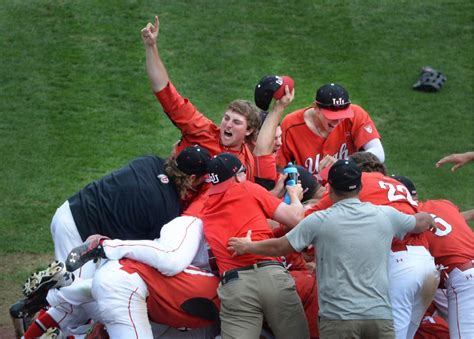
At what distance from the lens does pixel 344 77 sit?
13406 millimetres

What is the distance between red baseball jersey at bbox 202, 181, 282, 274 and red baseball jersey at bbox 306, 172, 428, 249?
1.19 ft

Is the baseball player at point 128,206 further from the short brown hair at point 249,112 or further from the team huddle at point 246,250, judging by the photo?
the short brown hair at point 249,112

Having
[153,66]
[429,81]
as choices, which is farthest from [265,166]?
[429,81]

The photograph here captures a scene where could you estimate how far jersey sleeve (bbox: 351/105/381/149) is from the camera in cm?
834

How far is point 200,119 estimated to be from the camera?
7.71 meters

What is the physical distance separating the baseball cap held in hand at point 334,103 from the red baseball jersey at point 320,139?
0.39 meters

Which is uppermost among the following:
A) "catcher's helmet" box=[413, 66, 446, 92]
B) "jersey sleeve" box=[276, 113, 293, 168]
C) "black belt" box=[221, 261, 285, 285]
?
"jersey sleeve" box=[276, 113, 293, 168]

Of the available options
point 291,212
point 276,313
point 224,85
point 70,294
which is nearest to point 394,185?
point 291,212

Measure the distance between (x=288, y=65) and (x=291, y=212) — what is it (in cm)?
708

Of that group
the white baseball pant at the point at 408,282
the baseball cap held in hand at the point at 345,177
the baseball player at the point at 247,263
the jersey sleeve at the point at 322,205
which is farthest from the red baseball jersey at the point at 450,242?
the baseball player at the point at 247,263

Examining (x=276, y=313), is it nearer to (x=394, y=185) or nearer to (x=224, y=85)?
(x=394, y=185)

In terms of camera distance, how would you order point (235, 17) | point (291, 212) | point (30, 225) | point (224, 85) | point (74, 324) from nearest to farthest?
point (291, 212)
point (74, 324)
point (30, 225)
point (224, 85)
point (235, 17)

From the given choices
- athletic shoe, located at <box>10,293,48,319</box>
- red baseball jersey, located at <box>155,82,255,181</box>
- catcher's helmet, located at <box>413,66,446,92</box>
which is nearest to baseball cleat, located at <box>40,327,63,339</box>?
athletic shoe, located at <box>10,293,48,319</box>

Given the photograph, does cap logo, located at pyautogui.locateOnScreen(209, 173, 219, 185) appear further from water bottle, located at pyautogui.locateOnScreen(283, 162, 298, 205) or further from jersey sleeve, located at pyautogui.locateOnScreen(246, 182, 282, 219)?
water bottle, located at pyautogui.locateOnScreen(283, 162, 298, 205)
